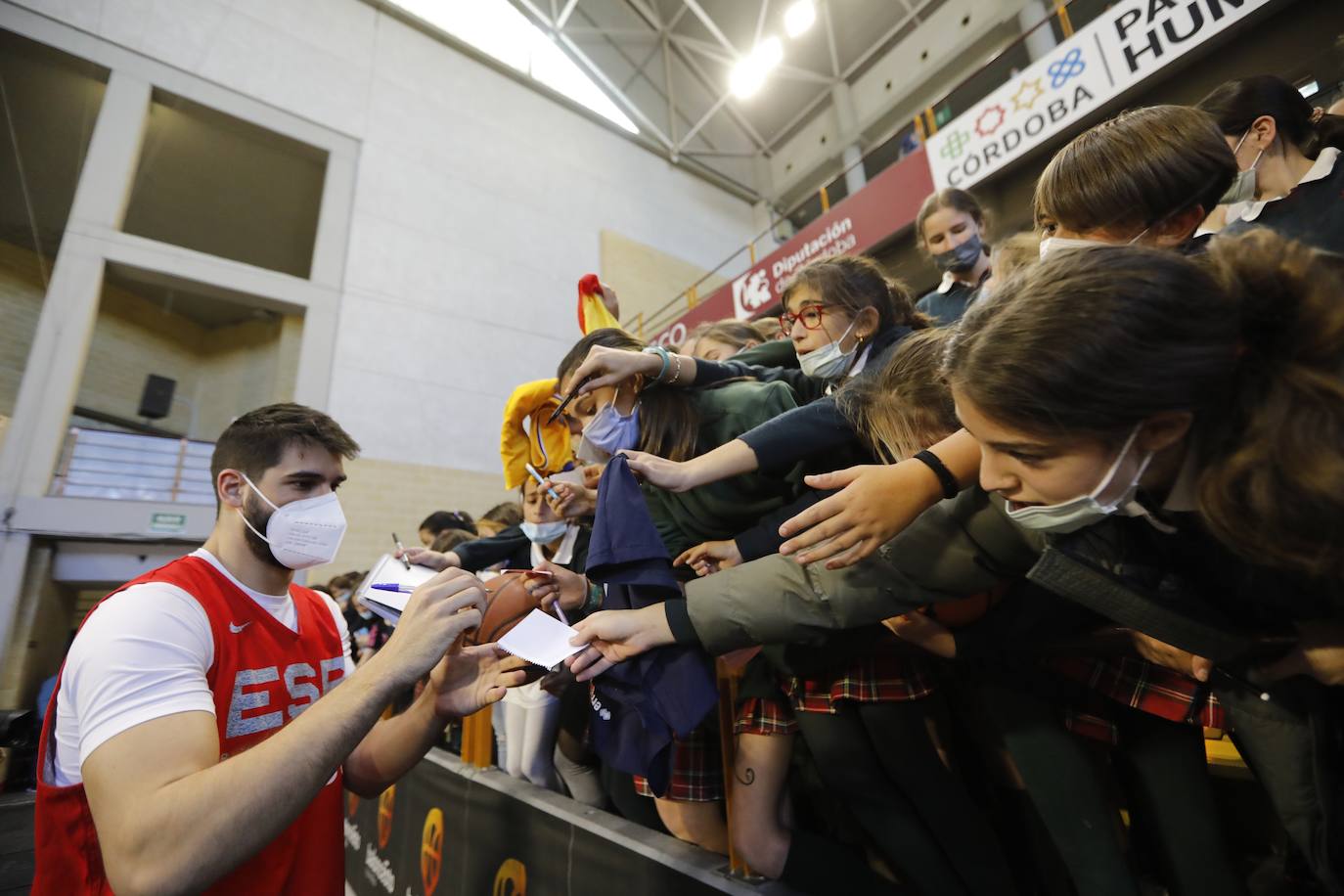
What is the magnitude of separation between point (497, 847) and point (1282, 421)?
2.40 meters

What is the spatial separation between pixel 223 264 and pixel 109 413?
289 centimetres

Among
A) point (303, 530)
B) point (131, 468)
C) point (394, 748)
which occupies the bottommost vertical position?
point (394, 748)

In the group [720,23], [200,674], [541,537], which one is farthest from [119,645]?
[720,23]

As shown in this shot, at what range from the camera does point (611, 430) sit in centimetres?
155

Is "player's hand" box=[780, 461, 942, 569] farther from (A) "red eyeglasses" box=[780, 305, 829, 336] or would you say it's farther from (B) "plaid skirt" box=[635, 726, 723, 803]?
(B) "plaid skirt" box=[635, 726, 723, 803]

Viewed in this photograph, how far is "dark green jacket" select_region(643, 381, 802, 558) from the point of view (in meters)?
1.52

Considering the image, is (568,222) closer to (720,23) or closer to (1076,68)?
(720,23)

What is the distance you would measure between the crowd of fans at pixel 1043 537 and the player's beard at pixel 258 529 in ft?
2.35

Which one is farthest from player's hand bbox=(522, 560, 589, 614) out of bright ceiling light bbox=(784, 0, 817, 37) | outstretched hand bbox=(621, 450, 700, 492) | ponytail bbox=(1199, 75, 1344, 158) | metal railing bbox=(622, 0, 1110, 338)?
bright ceiling light bbox=(784, 0, 817, 37)

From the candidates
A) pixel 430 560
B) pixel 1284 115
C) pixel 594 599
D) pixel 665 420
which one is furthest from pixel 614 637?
pixel 1284 115

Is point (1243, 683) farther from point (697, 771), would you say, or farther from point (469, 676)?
point (469, 676)

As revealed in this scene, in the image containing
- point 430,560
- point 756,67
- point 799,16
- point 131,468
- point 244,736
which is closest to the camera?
point 244,736

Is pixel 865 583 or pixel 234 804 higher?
pixel 865 583

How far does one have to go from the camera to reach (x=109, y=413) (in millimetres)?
7746
